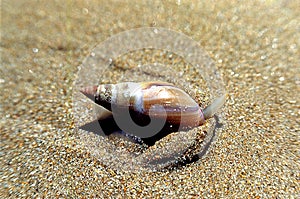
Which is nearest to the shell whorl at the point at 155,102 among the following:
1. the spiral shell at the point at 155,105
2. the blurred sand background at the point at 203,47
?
the spiral shell at the point at 155,105

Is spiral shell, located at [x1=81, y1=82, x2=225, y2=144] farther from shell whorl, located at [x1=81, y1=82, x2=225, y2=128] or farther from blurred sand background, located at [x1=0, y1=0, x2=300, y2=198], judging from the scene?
blurred sand background, located at [x1=0, y1=0, x2=300, y2=198]


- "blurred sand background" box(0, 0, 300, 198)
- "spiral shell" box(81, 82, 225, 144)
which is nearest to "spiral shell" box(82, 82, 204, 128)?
"spiral shell" box(81, 82, 225, 144)

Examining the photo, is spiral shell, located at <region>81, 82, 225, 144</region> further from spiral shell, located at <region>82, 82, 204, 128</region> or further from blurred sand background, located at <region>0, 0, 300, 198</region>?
blurred sand background, located at <region>0, 0, 300, 198</region>

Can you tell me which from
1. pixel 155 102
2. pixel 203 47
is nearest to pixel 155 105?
pixel 155 102

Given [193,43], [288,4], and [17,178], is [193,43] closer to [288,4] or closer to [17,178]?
[288,4]

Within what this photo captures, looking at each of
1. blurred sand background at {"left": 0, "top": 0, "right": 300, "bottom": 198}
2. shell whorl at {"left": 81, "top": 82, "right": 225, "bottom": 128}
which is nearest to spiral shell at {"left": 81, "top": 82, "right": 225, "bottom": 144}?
shell whorl at {"left": 81, "top": 82, "right": 225, "bottom": 128}

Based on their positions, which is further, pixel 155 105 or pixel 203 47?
pixel 203 47

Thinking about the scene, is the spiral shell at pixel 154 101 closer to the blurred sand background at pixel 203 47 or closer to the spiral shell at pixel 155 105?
the spiral shell at pixel 155 105

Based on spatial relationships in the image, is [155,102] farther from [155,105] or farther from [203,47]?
[203,47]
